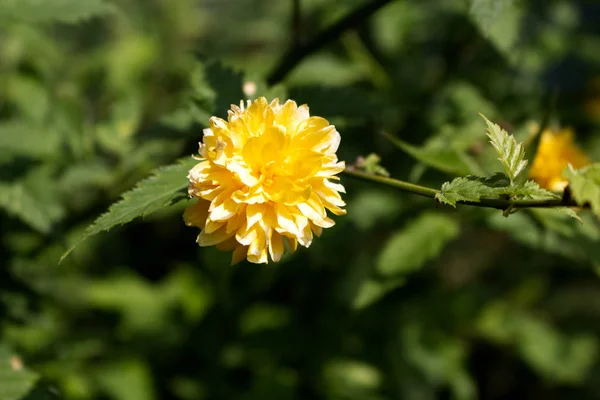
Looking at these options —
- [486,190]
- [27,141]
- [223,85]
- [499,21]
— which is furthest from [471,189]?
[27,141]

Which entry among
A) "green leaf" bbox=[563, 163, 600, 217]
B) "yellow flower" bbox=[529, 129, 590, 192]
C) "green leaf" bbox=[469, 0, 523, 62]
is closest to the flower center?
"green leaf" bbox=[563, 163, 600, 217]

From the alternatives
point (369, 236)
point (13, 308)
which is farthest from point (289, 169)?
point (369, 236)

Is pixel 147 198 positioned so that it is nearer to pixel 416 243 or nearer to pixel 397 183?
pixel 397 183

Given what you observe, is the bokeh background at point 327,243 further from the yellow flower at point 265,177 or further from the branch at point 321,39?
the yellow flower at point 265,177

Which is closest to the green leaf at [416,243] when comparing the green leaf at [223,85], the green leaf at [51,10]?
the green leaf at [223,85]

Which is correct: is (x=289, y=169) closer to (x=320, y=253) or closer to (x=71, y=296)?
(x=320, y=253)

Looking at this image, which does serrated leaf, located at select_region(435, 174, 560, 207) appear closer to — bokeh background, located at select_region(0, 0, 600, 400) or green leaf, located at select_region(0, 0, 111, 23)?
bokeh background, located at select_region(0, 0, 600, 400)
